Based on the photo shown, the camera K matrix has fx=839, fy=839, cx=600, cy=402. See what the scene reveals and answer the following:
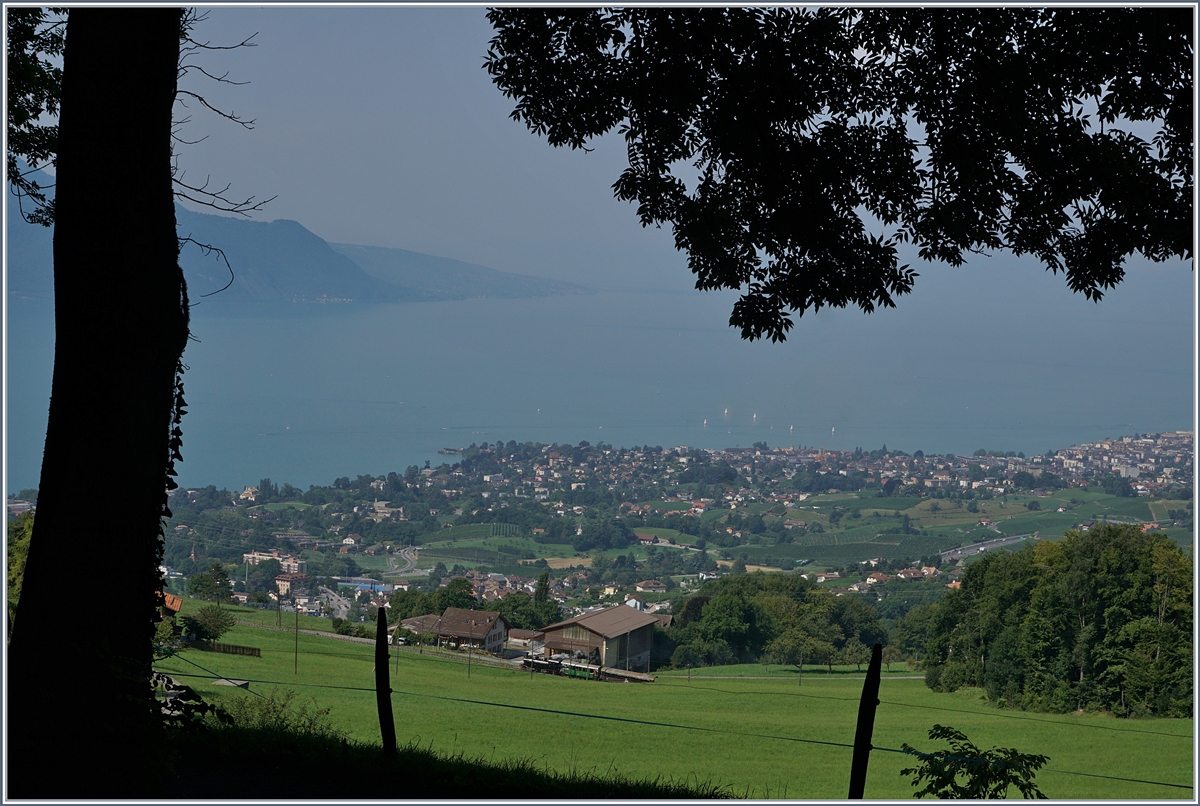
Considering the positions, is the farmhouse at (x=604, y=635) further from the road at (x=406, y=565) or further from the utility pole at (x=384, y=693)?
the utility pole at (x=384, y=693)

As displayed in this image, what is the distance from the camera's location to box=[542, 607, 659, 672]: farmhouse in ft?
92.5

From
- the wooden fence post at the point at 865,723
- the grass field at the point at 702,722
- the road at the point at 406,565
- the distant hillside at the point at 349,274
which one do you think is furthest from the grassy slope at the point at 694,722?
the distant hillside at the point at 349,274

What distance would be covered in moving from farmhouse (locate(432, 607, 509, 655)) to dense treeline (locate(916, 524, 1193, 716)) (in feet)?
49.0

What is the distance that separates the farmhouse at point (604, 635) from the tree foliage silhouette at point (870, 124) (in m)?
23.8

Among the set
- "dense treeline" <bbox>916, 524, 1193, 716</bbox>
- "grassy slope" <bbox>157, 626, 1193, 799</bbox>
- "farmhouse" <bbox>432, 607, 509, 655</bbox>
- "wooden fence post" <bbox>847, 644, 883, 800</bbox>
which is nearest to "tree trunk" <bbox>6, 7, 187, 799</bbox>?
"wooden fence post" <bbox>847, 644, 883, 800</bbox>

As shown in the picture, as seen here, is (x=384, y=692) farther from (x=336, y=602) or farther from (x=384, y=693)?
(x=336, y=602)

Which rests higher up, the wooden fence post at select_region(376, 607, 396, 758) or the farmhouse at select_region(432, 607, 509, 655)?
the wooden fence post at select_region(376, 607, 396, 758)

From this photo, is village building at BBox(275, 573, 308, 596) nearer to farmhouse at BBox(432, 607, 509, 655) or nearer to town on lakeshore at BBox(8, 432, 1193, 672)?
town on lakeshore at BBox(8, 432, 1193, 672)

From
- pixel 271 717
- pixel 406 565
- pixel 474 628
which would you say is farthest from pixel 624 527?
pixel 271 717

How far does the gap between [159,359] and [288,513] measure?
4214cm

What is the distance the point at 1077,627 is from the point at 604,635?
15663mm

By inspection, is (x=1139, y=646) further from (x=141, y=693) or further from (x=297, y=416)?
(x=297, y=416)

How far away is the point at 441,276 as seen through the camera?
7512cm

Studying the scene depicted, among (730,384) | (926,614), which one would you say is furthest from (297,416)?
(926,614)
